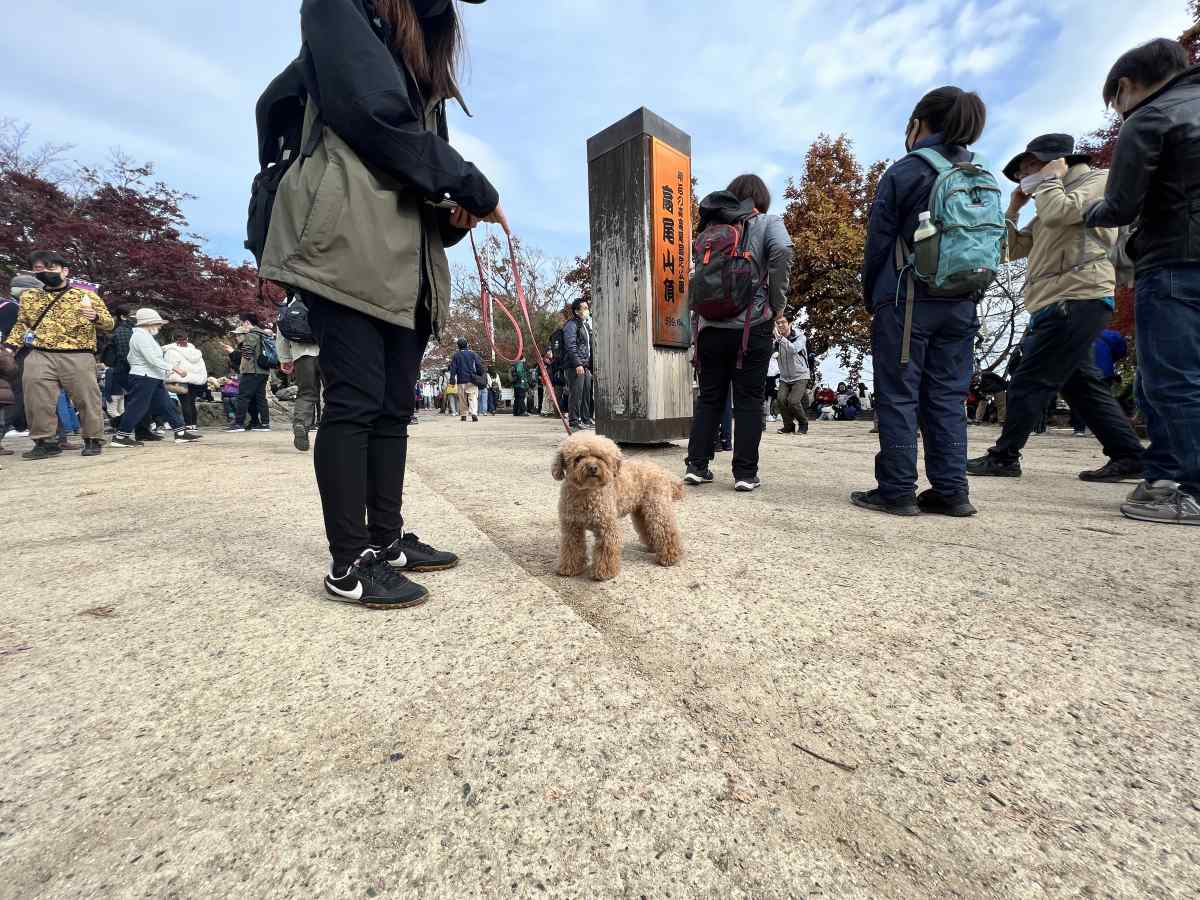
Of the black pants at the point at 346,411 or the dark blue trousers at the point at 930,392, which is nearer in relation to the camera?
the black pants at the point at 346,411

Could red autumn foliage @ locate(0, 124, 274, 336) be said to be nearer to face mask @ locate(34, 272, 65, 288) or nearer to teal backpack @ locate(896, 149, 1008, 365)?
face mask @ locate(34, 272, 65, 288)

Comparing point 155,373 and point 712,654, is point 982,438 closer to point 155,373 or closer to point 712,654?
point 712,654

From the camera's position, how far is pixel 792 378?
29.6ft

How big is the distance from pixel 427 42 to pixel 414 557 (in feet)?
6.77

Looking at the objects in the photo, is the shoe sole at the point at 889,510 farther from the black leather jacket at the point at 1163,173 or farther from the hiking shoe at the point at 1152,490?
the black leather jacket at the point at 1163,173

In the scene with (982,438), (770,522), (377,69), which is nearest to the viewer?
(377,69)

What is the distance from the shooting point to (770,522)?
2998 mm

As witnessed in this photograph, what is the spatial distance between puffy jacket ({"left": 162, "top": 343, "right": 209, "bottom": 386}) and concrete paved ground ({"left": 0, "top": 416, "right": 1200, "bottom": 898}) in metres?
8.10

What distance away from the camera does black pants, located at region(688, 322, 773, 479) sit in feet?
12.4

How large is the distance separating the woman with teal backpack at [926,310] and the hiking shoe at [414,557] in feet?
8.37

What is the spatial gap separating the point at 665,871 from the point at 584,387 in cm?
997

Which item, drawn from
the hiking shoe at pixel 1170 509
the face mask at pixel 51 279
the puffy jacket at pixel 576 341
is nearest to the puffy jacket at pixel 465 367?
the puffy jacket at pixel 576 341

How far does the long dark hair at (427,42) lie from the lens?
185 centimetres

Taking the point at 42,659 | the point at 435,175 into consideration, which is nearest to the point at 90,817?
the point at 42,659
